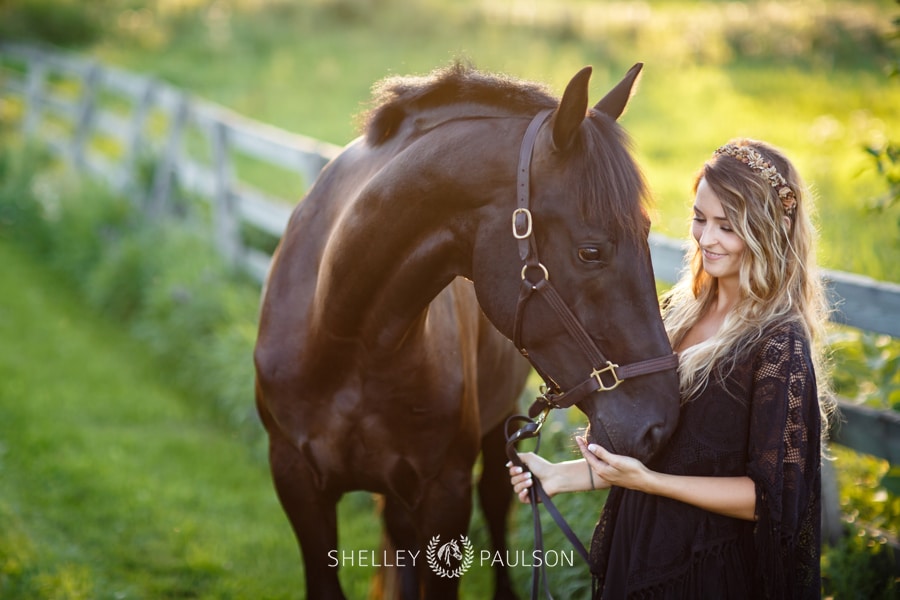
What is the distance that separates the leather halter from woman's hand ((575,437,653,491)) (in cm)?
15

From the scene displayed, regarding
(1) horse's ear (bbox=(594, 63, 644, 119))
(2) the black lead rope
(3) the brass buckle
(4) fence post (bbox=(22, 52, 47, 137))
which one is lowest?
(2) the black lead rope

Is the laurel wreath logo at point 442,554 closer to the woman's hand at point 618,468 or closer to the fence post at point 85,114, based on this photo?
the woman's hand at point 618,468

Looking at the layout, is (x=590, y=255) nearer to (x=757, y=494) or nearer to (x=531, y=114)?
(x=531, y=114)

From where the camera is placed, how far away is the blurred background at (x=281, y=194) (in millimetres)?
3709

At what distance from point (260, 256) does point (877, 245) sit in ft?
13.6

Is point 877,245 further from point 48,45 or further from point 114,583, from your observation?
point 48,45

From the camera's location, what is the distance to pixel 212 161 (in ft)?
21.9

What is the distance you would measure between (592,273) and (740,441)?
629 millimetres

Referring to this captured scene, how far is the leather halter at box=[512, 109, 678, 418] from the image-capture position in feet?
6.57

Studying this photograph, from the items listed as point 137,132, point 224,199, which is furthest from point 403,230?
point 137,132

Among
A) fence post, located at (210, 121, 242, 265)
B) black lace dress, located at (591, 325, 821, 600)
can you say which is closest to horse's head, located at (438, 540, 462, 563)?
black lace dress, located at (591, 325, 821, 600)

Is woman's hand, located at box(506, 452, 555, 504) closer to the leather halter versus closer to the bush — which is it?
the leather halter

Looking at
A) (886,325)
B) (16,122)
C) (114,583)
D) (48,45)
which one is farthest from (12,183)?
(886,325)

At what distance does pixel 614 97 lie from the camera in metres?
2.15
